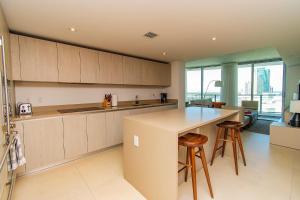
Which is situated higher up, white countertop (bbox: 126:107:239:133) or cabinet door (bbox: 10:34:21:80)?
cabinet door (bbox: 10:34:21:80)

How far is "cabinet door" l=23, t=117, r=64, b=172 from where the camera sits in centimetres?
235

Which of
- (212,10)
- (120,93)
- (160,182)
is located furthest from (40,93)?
(212,10)

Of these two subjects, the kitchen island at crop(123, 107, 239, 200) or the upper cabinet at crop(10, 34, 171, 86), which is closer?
the kitchen island at crop(123, 107, 239, 200)

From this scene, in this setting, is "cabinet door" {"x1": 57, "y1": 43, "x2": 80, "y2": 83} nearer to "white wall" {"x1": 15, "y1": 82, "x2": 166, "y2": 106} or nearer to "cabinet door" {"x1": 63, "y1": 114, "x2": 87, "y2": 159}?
"white wall" {"x1": 15, "y1": 82, "x2": 166, "y2": 106}

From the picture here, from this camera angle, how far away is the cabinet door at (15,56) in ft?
7.78

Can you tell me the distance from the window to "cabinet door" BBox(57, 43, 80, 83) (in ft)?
21.0

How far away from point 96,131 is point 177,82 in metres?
3.17

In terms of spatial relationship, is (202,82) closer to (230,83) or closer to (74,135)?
(230,83)

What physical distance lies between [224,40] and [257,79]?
17.1 feet

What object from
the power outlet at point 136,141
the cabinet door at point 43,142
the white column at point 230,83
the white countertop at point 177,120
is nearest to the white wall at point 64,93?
the cabinet door at point 43,142

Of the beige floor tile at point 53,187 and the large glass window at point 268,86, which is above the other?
the large glass window at point 268,86

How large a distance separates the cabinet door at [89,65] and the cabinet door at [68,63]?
10cm

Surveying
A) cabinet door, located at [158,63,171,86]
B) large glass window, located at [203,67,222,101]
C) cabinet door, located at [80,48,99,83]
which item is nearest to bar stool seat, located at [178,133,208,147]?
cabinet door, located at [80,48,99,83]

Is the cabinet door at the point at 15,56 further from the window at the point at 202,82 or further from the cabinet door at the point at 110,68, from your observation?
the window at the point at 202,82
